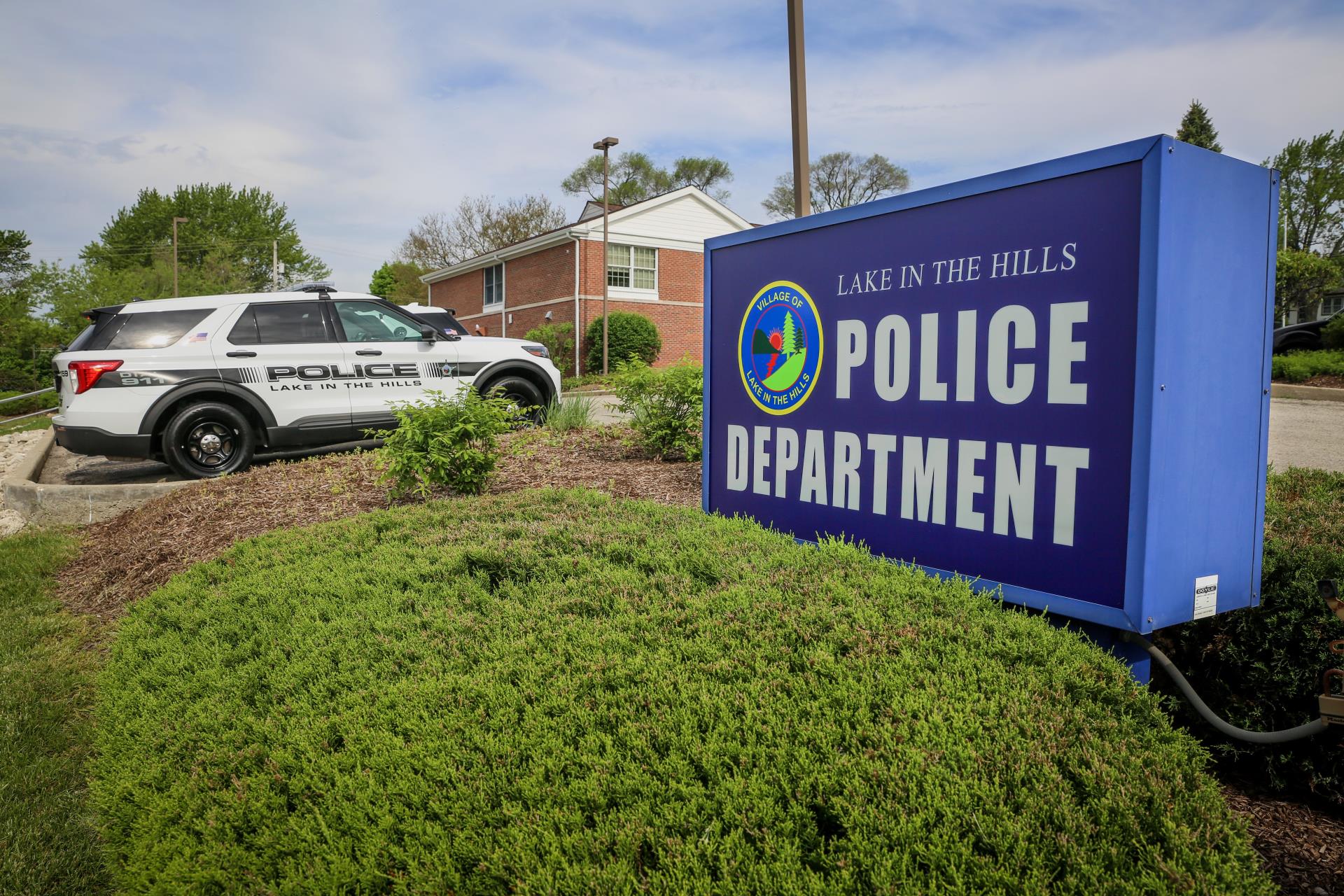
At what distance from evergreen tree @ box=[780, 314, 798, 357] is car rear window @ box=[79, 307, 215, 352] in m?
6.74

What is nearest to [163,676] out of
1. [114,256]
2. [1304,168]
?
[1304,168]

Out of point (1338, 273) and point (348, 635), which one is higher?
point (1338, 273)

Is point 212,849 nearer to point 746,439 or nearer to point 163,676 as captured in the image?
point 163,676

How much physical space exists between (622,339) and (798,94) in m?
19.6

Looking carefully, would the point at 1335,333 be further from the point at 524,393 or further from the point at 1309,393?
the point at 524,393

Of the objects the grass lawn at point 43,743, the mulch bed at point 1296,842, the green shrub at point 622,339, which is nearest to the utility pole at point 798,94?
the mulch bed at point 1296,842

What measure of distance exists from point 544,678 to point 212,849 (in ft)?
3.37

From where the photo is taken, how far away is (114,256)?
7312cm

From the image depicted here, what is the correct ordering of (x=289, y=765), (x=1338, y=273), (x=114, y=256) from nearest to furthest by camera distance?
1. (x=289, y=765)
2. (x=1338, y=273)
3. (x=114, y=256)

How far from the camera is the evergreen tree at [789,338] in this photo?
4090 millimetres

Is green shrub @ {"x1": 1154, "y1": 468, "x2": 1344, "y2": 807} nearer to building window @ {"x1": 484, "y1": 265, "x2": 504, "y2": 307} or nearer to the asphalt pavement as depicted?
the asphalt pavement

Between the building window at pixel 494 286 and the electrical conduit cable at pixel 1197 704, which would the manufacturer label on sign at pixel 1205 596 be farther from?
the building window at pixel 494 286

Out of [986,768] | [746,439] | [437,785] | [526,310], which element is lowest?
[437,785]

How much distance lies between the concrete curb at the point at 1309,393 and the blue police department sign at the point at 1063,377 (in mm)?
14939
